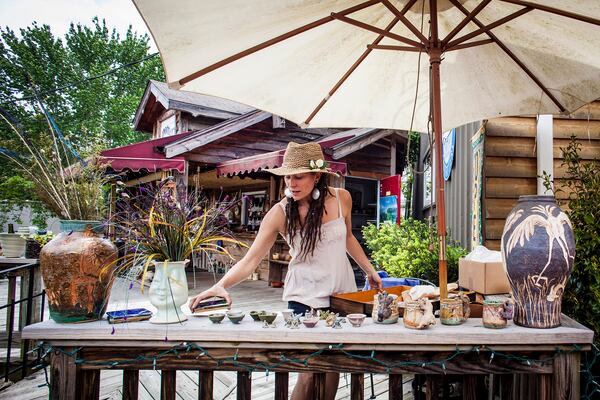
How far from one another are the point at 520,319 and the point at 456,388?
6.44 ft

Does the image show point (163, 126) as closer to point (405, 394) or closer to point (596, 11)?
point (405, 394)

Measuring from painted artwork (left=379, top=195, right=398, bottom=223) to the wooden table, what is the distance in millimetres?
5891

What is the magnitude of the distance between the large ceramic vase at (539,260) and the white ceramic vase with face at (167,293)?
1.36m

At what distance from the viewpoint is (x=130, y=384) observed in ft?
5.15

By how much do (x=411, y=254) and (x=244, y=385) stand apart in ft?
10.3

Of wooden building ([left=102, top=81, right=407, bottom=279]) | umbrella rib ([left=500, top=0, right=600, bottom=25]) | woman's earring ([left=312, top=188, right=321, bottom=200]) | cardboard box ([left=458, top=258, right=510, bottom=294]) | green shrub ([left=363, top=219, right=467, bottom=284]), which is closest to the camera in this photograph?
umbrella rib ([left=500, top=0, right=600, bottom=25])

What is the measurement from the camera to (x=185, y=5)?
1.63 metres

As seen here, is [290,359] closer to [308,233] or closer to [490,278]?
[308,233]

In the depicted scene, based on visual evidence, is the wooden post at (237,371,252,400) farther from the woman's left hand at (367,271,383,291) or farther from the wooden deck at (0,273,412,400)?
the wooden deck at (0,273,412,400)

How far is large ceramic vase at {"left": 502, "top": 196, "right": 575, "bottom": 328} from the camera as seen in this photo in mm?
1522

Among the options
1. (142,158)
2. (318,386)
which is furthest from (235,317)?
(142,158)

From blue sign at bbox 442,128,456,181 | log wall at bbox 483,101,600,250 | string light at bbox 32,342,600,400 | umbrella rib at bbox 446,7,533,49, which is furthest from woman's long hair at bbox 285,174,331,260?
blue sign at bbox 442,128,456,181

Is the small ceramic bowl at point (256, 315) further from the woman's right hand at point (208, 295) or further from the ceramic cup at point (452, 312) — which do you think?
the ceramic cup at point (452, 312)

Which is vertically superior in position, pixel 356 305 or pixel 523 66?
pixel 523 66
